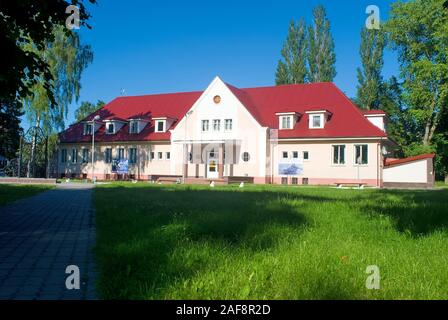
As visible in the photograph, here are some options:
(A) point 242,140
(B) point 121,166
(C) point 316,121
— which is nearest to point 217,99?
(A) point 242,140

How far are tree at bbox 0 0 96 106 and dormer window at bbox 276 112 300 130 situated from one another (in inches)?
1250

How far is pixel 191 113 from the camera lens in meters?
44.7

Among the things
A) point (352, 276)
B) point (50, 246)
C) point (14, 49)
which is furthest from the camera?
point (14, 49)

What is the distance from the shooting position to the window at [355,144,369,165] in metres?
38.3

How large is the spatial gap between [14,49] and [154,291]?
6.65 metres

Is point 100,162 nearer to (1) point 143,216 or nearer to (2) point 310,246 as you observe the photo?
(1) point 143,216

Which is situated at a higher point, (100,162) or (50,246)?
(100,162)

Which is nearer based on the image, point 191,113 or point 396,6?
point 191,113

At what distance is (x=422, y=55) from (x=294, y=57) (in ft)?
51.7

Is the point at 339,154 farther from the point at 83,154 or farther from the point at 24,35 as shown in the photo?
the point at 24,35

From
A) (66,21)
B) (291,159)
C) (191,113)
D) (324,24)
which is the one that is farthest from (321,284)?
(324,24)

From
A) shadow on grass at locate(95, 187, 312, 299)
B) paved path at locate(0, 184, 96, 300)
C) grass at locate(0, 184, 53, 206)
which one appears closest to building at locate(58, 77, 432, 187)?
grass at locate(0, 184, 53, 206)

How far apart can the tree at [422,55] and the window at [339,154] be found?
41.0 ft

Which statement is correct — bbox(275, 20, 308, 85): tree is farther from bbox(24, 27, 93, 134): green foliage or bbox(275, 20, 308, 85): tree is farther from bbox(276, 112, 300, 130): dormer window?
bbox(24, 27, 93, 134): green foliage
